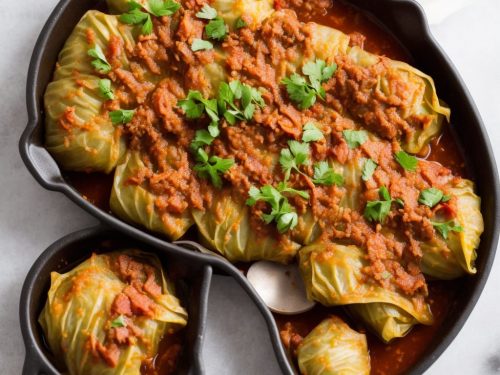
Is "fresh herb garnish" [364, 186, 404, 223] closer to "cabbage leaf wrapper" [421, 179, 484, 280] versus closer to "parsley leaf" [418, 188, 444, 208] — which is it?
"parsley leaf" [418, 188, 444, 208]

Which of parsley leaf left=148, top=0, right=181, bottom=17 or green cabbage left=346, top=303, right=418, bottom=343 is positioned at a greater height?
parsley leaf left=148, top=0, right=181, bottom=17

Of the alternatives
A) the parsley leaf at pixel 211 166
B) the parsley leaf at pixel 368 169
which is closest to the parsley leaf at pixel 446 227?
the parsley leaf at pixel 368 169

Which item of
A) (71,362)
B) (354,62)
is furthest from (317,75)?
(71,362)

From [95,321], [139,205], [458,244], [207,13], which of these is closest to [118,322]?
[95,321]

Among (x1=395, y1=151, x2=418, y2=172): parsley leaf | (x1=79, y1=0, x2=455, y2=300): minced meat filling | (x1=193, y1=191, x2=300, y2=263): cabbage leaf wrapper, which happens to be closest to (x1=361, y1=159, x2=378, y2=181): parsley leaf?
(x1=79, y1=0, x2=455, y2=300): minced meat filling

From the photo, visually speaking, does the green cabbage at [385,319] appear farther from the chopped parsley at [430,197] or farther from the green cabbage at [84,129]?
the green cabbage at [84,129]

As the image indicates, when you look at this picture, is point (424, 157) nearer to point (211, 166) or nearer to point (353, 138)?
point (353, 138)
